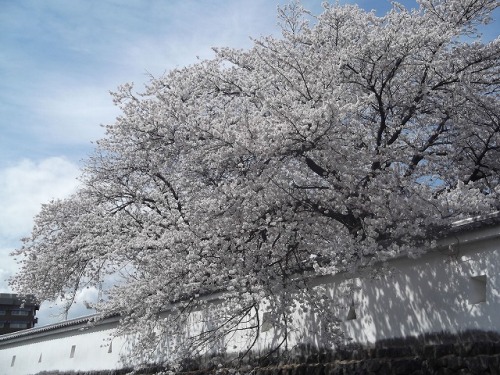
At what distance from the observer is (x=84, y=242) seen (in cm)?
1382

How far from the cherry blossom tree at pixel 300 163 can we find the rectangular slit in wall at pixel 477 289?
2.75 ft

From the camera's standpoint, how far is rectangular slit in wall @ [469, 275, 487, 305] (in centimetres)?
726

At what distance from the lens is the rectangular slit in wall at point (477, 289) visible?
726cm

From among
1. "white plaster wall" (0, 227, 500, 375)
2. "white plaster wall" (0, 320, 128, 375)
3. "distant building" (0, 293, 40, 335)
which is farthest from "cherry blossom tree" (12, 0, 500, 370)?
"distant building" (0, 293, 40, 335)

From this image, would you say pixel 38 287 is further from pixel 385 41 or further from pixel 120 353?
pixel 385 41

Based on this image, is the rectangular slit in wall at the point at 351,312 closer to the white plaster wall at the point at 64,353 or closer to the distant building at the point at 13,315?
the white plaster wall at the point at 64,353

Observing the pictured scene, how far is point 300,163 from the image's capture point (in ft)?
32.8

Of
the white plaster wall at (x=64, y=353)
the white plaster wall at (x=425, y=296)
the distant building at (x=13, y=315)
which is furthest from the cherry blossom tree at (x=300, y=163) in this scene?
the distant building at (x=13, y=315)

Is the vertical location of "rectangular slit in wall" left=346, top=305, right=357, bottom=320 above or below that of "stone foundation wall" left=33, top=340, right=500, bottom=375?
above

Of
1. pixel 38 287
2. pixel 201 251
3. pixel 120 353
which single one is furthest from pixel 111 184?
pixel 201 251

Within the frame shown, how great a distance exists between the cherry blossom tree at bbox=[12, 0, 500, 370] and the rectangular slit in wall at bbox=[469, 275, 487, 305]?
0.84 m

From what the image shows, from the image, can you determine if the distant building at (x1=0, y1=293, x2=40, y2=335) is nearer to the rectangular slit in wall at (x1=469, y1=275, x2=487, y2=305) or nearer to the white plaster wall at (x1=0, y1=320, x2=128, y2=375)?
the white plaster wall at (x1=0, y1=320, x2=128, y2=375)

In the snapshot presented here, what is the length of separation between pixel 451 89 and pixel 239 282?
598 cm

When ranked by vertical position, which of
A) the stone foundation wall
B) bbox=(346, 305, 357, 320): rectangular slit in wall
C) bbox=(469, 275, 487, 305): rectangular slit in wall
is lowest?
the stone foundation wall
